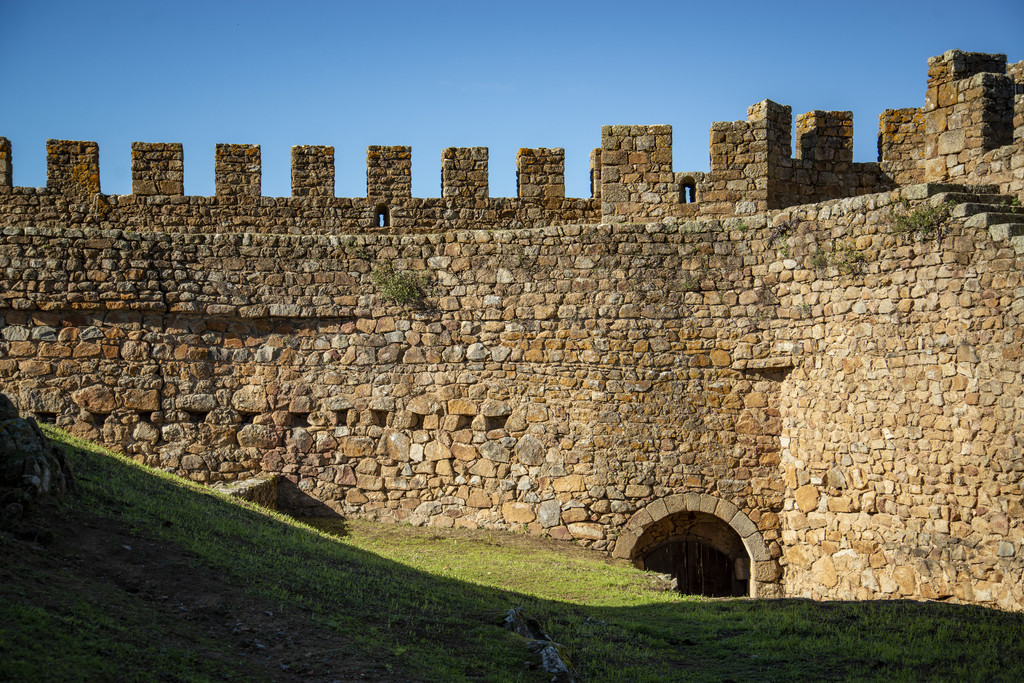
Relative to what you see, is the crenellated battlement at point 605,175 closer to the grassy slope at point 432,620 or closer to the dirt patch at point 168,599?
the grassy slope at point 432,620

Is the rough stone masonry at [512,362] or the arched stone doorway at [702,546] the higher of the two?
the rough stone masonry at [512,362]

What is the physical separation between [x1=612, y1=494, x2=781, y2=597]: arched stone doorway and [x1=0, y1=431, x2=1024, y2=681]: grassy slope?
1262 millimetres

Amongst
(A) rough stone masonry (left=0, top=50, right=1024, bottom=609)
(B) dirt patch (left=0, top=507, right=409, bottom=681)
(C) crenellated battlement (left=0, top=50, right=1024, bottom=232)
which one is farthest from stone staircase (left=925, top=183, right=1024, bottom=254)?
(B) dirt patch (left=0, top=507, right=409, bottom=681)

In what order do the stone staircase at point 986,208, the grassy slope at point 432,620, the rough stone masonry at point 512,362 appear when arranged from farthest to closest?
1. the rough stone masonry at point 512,362
2. the stone staircase at point 986,208
3. the grassy slope at point 432,620

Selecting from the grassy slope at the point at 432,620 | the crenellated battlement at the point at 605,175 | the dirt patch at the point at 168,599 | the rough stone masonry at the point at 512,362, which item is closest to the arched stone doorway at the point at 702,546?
the rough stone masonry at the point at 512,362

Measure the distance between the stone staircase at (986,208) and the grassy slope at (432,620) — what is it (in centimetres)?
340

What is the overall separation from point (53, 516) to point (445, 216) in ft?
27.4

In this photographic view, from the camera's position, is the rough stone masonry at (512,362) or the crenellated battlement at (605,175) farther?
the crenellated battlement at (605,175)

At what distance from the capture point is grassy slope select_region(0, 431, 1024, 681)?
5398 mm

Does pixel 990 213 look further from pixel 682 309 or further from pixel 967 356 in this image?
pixel 682 309

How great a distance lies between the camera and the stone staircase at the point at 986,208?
9.38 metres

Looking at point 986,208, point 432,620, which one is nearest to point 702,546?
point 986,208

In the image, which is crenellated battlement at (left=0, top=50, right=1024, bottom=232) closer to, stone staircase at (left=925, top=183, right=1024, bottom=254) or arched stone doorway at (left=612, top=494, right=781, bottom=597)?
stone staircase at (left=925, top=183, right=1024, bottom=254)

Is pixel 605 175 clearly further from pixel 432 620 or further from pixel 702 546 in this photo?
pixel 432 620
